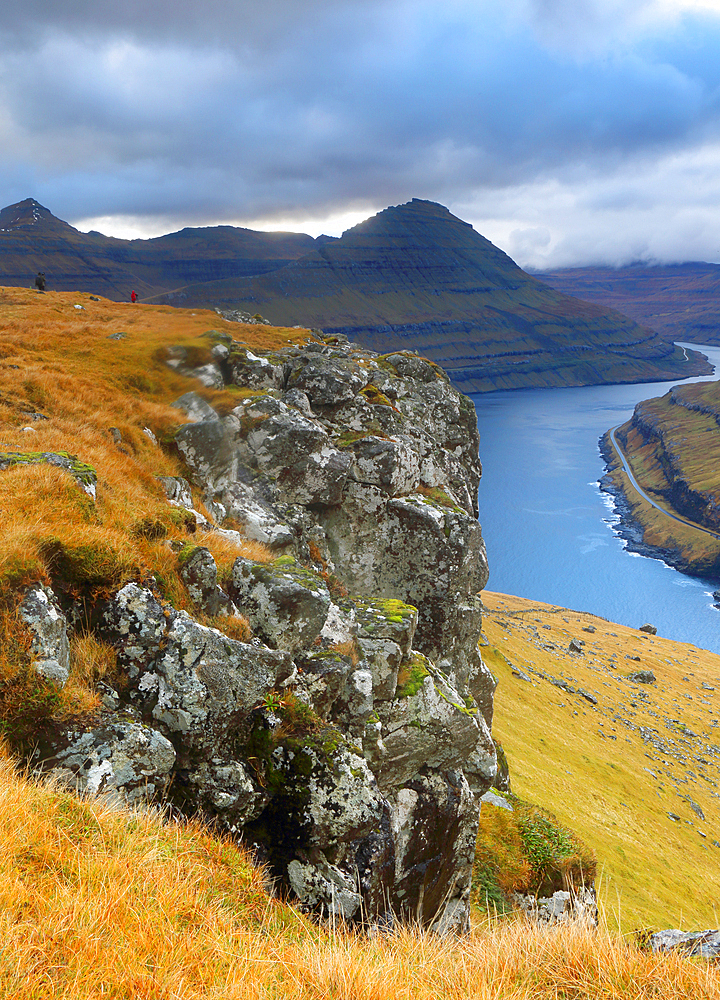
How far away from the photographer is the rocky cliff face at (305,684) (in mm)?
8766

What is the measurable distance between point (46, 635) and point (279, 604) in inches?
208

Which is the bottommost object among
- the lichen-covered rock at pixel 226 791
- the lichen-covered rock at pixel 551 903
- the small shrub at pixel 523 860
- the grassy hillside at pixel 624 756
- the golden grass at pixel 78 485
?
the grassy hillside at pixel 624 756

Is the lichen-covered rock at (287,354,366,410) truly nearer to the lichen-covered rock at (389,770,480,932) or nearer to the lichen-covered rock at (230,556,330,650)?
the lichen-covered rock at (230,556,330,650)

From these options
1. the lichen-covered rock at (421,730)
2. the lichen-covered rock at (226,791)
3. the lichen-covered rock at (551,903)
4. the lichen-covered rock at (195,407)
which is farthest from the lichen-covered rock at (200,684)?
the lichen-covered rock at (195,407)

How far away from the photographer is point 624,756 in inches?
2012

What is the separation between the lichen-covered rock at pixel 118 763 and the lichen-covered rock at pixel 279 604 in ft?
12.9

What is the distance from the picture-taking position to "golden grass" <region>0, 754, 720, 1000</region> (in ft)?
15.1

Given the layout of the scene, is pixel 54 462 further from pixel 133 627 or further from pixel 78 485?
pixel 133 627

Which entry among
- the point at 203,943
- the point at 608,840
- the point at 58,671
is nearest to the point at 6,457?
the point at 58,671

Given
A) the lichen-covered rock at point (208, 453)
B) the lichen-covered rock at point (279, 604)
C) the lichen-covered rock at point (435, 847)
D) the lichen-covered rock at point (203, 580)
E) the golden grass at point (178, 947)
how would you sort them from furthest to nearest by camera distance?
the lichen-covered rock at point (208, 453) < the lichen-covered rock at point (279, 604) < the lichen-covered rock at point (435, 847) < the lichen-covered rock at point (203, 580) < the golden grass at point (178, 947)

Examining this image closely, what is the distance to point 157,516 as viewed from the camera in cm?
1255

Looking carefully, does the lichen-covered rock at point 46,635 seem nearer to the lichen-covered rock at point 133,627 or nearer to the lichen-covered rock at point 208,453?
the lichen-covered rock at point 133,627

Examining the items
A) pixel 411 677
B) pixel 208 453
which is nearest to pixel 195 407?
pixel 208 453

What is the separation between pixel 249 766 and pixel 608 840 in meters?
34.9
